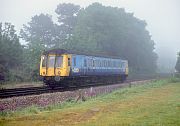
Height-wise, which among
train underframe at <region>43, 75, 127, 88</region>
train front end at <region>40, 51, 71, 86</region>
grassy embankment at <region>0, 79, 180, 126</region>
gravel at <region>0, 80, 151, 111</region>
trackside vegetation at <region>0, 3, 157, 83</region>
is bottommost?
grassy embankment at <region>0, 79, 180, 126</region>

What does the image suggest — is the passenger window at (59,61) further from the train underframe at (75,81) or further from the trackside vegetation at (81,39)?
the trackside vegetation at (81,39)

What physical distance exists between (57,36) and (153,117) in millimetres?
63038

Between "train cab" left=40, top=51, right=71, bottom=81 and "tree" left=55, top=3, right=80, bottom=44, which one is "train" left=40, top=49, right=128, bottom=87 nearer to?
"train cab" left=40, top=51, right=71, bottom=81

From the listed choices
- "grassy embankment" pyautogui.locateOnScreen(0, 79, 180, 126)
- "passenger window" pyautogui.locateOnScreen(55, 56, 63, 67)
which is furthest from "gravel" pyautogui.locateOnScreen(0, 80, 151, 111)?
"passenger window" pyautogui.locateOnScreen(55, 56, 63, 67)

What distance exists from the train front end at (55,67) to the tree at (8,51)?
332 inches

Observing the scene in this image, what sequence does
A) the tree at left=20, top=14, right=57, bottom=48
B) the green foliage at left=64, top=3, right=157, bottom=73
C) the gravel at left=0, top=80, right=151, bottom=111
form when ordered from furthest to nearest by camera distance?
1. the tree at left=20, top=14, right=57, bottom=48
2. the green foliage at left=64, top=3, right=157, bottom=73
3. the gravel at left=0, top=80, right=151, bottom=111

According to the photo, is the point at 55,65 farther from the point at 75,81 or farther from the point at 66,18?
the point at 66,18

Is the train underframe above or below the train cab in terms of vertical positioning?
below

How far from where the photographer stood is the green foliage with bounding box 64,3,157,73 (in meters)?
50.4

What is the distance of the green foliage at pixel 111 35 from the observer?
50.4m

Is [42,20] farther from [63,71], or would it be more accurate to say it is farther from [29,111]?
[29,111]

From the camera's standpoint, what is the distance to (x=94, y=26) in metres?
56.9

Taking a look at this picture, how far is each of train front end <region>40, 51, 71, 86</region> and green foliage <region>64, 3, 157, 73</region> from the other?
19128 millimetres

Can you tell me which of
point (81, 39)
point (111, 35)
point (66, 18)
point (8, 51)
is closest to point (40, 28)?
point (66, 18)
